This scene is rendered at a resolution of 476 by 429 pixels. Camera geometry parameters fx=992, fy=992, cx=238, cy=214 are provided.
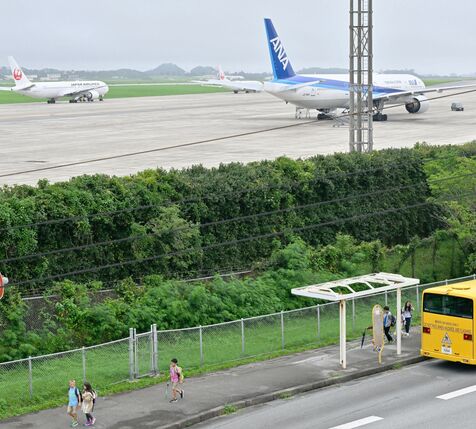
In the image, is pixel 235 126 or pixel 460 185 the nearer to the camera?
pixel 460 185

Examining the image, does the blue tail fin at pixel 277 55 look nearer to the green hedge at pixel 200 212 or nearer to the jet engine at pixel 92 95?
the green hedge at pixel 200 212

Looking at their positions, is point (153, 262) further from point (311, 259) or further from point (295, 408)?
point (295, 408)

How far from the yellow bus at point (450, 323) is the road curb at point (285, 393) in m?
0.95

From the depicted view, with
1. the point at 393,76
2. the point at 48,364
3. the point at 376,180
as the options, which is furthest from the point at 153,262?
the point at 393,76

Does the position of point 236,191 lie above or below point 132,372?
above

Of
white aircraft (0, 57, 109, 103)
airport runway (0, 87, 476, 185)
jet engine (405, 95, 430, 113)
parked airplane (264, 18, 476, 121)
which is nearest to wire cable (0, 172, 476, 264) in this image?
airport runway (0, 87, 476, 185)

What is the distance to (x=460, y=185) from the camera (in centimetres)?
4194

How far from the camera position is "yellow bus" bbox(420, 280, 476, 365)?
2539cm

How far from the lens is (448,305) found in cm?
2588

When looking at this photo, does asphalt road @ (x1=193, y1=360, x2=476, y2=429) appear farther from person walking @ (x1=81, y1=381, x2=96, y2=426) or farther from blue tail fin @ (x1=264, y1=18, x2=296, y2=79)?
blue tail fin @ (x1=264, y1=18, x2=296, y2=79)

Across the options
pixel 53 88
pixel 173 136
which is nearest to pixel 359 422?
pixel 173 136

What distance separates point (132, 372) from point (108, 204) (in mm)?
9501

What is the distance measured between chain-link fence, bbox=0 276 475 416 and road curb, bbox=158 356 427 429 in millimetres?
3012

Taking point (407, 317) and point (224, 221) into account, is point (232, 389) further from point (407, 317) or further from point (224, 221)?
point (224, 221)
